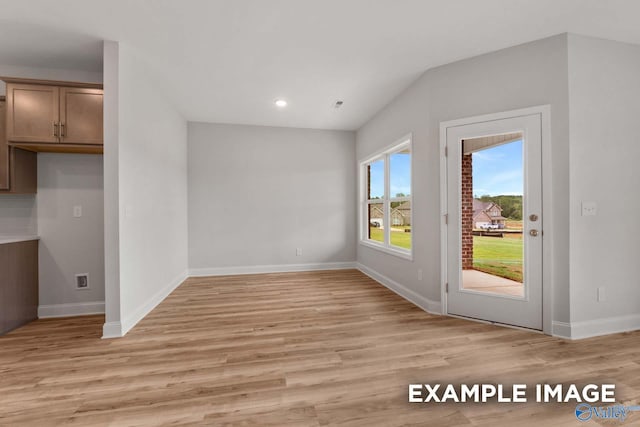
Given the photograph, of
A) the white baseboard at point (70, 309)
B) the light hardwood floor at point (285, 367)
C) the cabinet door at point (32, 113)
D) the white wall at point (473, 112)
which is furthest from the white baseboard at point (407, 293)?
the cabinet door at point (32, 113)

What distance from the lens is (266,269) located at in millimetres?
5109

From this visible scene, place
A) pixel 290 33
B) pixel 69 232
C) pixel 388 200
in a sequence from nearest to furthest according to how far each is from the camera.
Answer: pixel 290 33, pixel 69 232, pixel 388 200

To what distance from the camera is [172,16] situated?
2213 millimetres

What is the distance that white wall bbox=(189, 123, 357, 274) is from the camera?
4.90 meters

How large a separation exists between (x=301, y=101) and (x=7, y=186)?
3.41m

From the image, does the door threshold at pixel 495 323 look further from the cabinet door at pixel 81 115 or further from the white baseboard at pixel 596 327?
the cabinet door at pixel 81 115

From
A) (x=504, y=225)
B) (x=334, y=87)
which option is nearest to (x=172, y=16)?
(x=334, y=87)

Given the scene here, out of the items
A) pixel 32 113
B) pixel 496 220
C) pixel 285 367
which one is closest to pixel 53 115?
pixel 32 113

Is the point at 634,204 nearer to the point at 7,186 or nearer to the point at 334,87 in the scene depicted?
the point at 334,87

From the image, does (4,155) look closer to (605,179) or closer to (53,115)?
(53,115)

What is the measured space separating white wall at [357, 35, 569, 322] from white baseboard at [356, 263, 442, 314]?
0.12ft

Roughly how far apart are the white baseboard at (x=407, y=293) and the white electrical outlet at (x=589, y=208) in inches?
63.0

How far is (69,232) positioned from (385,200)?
4.22 m

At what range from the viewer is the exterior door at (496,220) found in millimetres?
2574
